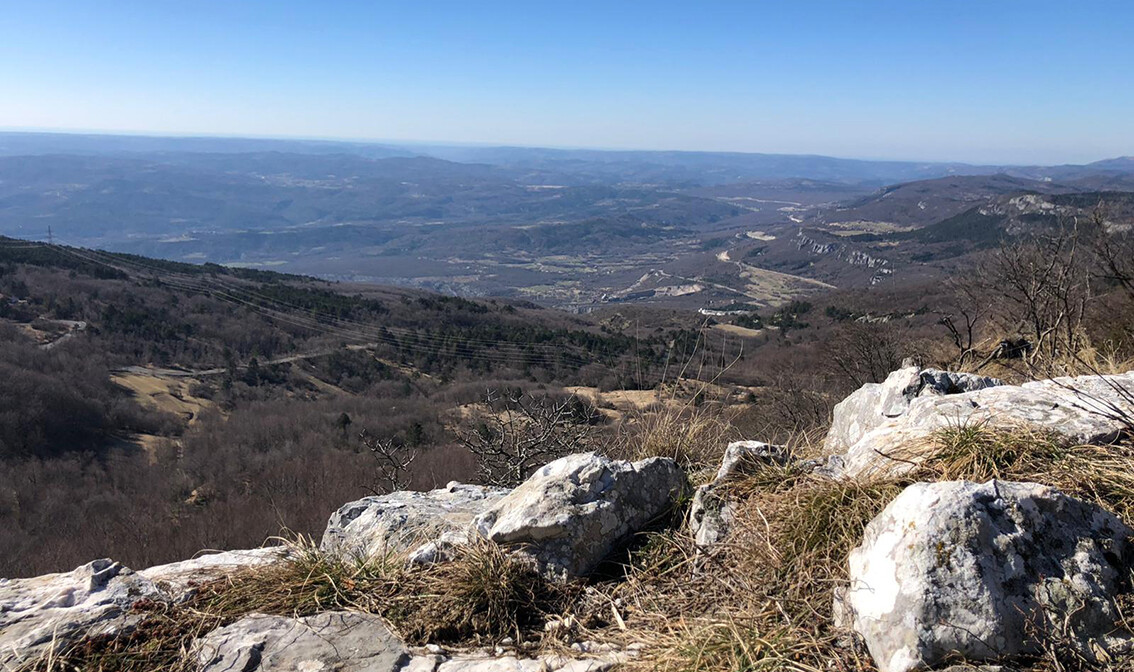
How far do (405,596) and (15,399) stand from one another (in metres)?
40.4

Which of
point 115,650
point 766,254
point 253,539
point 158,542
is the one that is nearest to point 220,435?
point 158,542

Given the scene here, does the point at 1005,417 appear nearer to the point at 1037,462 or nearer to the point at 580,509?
the point at 1037,462

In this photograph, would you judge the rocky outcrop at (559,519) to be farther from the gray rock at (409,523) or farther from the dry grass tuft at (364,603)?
the dry grass tuft at (364,603)

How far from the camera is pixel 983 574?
2.17 meters

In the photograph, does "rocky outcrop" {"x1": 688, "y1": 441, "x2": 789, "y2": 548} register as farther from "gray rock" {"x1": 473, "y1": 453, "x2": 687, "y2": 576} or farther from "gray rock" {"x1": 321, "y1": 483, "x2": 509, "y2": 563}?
"gray rock" {"x1": 321, "y1": 483, "x2": 509, "y2": 563}

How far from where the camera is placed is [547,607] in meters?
2.97

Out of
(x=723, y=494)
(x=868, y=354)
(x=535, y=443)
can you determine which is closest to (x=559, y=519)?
(x=723, y=494)

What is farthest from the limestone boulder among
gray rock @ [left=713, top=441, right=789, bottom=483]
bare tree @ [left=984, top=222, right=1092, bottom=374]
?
bare tree @ [left=984, top=222, right=1092, bottom=374]

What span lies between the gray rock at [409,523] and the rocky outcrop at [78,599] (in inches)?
22.3

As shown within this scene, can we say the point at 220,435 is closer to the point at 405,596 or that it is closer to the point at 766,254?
the point at 405,596

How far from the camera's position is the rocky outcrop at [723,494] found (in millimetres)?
3193

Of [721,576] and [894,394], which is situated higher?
[894,394]

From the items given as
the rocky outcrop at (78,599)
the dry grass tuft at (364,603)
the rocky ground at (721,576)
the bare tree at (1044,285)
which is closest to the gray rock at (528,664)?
the rocky ground at (721,576)

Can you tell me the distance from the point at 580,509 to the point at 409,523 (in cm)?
135
